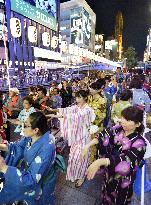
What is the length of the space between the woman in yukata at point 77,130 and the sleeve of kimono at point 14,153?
Result: 1.72 m

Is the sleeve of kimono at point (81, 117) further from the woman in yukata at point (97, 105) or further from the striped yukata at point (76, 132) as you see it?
the woman in yukata at point (97, 105)

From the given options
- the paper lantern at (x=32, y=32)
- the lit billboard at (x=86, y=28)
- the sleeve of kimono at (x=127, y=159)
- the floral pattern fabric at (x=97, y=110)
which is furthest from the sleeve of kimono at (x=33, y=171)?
the lit billboard at (x=86, y=28)

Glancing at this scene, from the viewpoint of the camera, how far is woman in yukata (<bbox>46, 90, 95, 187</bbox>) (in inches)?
184

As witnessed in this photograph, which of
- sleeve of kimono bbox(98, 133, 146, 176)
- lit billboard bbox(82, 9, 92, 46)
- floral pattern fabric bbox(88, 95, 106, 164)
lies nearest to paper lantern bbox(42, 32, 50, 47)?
floral pattern fabric bbox(88, 95, 106, 164)

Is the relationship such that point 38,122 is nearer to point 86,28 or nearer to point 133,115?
point 133,115

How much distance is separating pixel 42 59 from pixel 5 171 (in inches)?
1938

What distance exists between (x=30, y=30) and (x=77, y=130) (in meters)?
28.0

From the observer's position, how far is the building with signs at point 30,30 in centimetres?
3283

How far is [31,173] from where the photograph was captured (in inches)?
94.8

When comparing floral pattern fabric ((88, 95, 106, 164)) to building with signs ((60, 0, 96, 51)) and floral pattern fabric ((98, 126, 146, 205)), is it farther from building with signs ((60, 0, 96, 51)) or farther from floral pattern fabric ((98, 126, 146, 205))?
building with signs ((60, 0, 96, 51))

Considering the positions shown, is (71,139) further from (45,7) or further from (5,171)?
(45,7)

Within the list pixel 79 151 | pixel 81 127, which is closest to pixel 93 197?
pixel 79 151

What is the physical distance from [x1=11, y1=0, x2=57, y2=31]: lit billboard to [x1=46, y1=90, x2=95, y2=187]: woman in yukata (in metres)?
29.8

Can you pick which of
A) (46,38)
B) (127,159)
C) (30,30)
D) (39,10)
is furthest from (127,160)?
(39,10)
